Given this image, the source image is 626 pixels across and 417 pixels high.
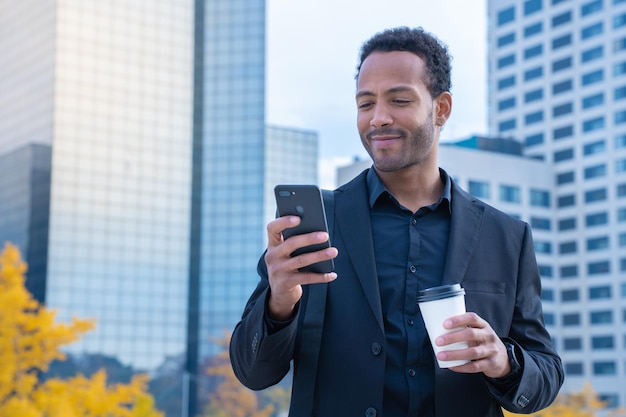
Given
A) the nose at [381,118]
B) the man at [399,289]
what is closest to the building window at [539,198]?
the man at [399,289]

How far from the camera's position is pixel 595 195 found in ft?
259

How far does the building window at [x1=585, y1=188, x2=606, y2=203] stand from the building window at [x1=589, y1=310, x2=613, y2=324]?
31.5 feet

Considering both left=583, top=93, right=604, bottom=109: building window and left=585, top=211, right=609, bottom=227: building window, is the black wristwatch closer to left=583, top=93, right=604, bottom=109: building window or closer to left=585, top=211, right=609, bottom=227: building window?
left=585, top=211, right=609, bottom=227: building window

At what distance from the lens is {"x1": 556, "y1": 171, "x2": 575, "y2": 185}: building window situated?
263 ft

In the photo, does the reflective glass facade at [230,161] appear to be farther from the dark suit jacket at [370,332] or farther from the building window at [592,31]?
the dark suit jacket at [370,332]

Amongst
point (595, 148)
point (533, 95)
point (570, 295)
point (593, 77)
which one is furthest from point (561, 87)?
point (570, 295)

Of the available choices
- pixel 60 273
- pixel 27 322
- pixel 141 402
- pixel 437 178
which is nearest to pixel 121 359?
pixel 60 273

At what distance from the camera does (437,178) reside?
9.62 ft

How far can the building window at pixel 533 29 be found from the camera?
84375mm

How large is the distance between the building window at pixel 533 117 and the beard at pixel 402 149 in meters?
82.2

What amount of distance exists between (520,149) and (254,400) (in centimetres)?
3555

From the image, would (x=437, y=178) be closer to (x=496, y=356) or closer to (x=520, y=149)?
(x=496, y=356)

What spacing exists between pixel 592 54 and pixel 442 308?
81.9m

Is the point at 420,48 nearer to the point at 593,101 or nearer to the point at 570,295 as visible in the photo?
the point at 593,101
